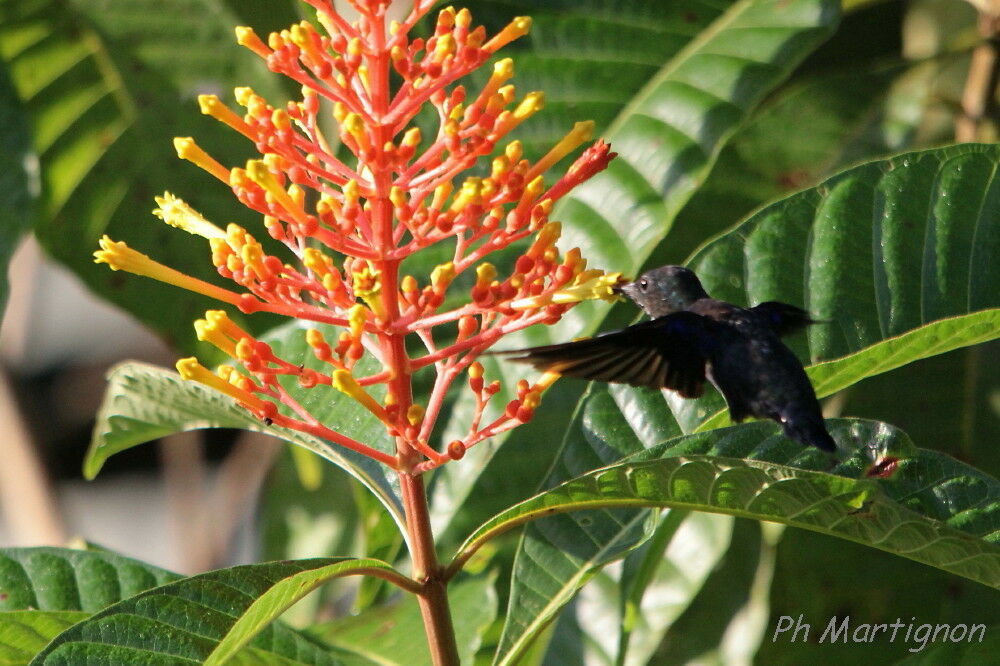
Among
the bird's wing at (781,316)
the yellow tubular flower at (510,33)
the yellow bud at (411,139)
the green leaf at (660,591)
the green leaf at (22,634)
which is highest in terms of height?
the yellow tubular flower at (510,33)

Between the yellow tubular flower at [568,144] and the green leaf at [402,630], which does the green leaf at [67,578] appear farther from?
the yellow tubular flower at [568,144]

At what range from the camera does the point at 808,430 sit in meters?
1.53

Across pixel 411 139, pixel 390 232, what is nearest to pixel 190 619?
pixel 390 232

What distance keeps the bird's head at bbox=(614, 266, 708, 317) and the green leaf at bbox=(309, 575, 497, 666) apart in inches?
21.9

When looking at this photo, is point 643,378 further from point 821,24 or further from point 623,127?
point 821,24

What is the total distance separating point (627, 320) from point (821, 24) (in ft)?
1.98

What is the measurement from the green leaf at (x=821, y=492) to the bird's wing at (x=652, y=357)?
0.50 feet

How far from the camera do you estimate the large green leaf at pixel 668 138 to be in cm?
176

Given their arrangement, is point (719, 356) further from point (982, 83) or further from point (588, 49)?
point (982, 83)

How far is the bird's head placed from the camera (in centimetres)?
160

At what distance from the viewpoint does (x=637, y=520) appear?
1.59m

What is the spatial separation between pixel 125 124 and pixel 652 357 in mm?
1447

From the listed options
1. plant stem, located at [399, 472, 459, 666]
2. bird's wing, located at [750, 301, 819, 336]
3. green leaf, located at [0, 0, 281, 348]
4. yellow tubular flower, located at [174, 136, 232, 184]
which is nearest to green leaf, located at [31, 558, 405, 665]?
plant stem, located at [399, 472, 459, 666]

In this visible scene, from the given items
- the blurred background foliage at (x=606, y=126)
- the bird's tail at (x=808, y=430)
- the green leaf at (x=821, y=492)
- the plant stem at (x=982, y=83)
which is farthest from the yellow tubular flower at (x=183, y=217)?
the plant stem at (x=982, y=83)
